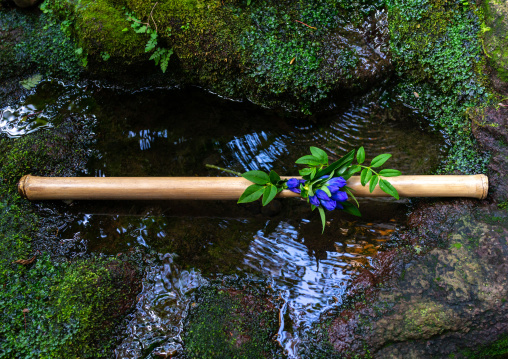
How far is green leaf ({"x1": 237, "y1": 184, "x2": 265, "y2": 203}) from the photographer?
Answer: 2436mm

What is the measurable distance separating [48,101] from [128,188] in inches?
59.8

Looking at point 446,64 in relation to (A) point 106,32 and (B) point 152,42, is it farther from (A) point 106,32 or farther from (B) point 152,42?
(A) point 106,32

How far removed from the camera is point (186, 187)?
273 cm

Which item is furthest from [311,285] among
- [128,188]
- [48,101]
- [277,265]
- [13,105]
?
[13,105]

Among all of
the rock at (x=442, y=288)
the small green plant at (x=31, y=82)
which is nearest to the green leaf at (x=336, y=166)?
the rock at (x=442, y=288)

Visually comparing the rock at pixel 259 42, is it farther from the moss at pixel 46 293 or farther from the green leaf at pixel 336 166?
the moss at pixel 46 293

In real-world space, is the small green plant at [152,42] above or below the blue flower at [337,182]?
above

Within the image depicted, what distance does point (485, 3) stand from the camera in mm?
2959

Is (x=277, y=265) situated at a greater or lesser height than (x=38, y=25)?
lesser

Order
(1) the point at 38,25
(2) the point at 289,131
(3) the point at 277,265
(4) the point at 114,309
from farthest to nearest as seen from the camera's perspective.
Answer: (1) the point at 38,25, (2) the point at 289,131, (3) the point at 277,265, (4) the point at 114,309

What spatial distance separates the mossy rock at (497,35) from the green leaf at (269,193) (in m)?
2.13

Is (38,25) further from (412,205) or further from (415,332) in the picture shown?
(415,332)

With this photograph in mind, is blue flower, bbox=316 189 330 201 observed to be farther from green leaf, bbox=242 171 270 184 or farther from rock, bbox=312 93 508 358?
rock, bbox=312 93 508 358

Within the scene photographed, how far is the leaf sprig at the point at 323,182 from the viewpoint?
92.7 inches
